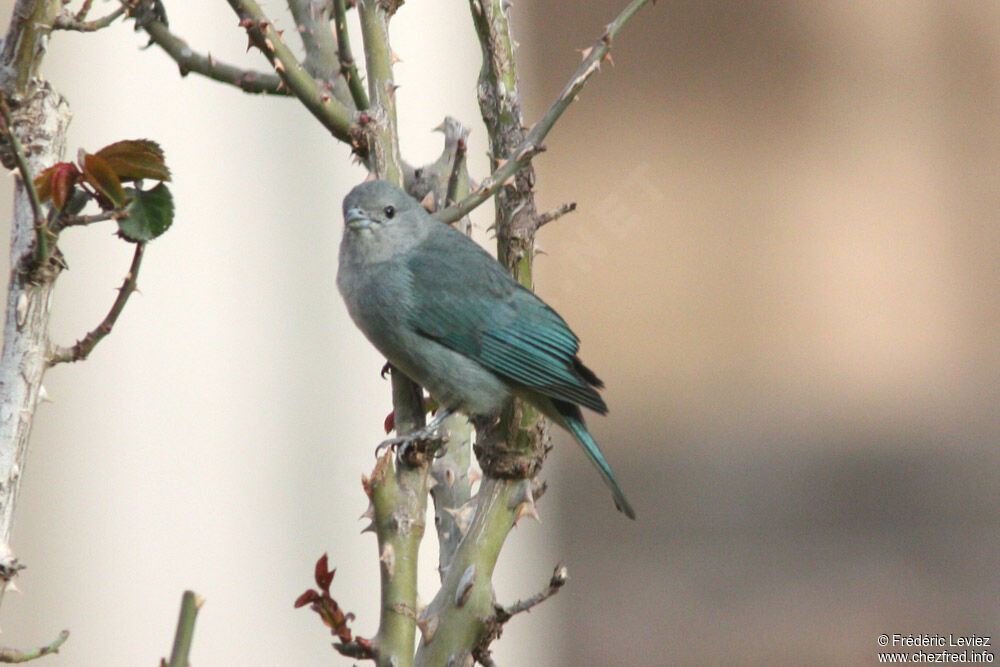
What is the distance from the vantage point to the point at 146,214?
6.56 ft

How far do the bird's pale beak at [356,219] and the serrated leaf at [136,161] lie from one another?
88cm

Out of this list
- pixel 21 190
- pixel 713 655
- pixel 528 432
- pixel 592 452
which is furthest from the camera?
pixel 713 655

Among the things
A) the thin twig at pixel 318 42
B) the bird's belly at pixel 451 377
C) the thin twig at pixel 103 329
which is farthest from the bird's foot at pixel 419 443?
the thin twig at pixel 318 42

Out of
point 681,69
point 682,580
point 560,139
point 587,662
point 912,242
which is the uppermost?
point 681,69

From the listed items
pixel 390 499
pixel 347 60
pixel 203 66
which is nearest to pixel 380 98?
pixel 347 60

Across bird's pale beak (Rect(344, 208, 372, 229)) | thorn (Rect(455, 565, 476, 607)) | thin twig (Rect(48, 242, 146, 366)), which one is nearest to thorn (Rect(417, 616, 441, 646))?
thorn (Rect(455, 565, 476, 607))

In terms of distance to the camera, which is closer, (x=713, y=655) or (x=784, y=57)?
(x=713, y=655)

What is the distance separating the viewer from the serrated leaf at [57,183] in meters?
1.83

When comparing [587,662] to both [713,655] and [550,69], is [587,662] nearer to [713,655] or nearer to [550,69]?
[713,655]

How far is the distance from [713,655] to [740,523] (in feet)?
2.92

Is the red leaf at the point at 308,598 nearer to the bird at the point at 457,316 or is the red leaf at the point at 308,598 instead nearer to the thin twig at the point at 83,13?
the bird at the point at 457,316

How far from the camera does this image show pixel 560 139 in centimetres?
609

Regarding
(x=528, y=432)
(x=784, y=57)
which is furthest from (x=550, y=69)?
(x=528, y=432)

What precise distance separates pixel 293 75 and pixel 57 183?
454 mm
